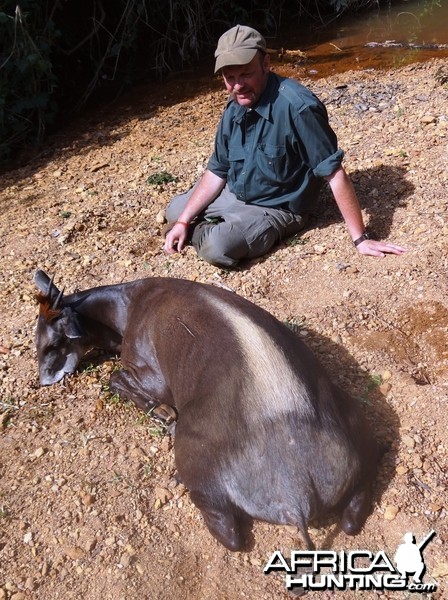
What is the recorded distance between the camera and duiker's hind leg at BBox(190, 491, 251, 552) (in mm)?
3023

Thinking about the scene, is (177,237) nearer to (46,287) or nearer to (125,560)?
(46,287)

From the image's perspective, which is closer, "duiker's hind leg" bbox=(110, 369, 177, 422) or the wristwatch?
"duiker's hind leg" bbox=(110, 369, 177, 422)

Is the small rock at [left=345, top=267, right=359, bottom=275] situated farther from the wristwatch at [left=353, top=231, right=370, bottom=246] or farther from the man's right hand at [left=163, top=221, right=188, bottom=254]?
the man's right hand at [left=163, top=221, right=188, bottom=254]

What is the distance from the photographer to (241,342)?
325cm

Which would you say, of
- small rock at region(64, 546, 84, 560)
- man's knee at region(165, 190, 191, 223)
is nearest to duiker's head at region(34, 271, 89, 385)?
small rock at region(64, 546, 84, 560)

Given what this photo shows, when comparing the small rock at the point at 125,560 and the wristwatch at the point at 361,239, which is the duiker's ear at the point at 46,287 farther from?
the wristwatch at the point at 361,239

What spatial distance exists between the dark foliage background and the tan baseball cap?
3726mm

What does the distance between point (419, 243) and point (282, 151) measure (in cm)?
123

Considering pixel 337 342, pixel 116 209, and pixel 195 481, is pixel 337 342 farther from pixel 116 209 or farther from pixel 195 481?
pixel 116 209

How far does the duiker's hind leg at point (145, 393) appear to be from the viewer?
387 centimetres

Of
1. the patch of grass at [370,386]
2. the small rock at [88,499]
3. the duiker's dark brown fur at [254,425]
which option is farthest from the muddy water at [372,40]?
the small rock at [88,499]

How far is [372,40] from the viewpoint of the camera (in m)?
10.8

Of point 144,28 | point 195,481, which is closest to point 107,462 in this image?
point 195,481

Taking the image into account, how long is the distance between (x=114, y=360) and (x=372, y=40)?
28.0 feet
